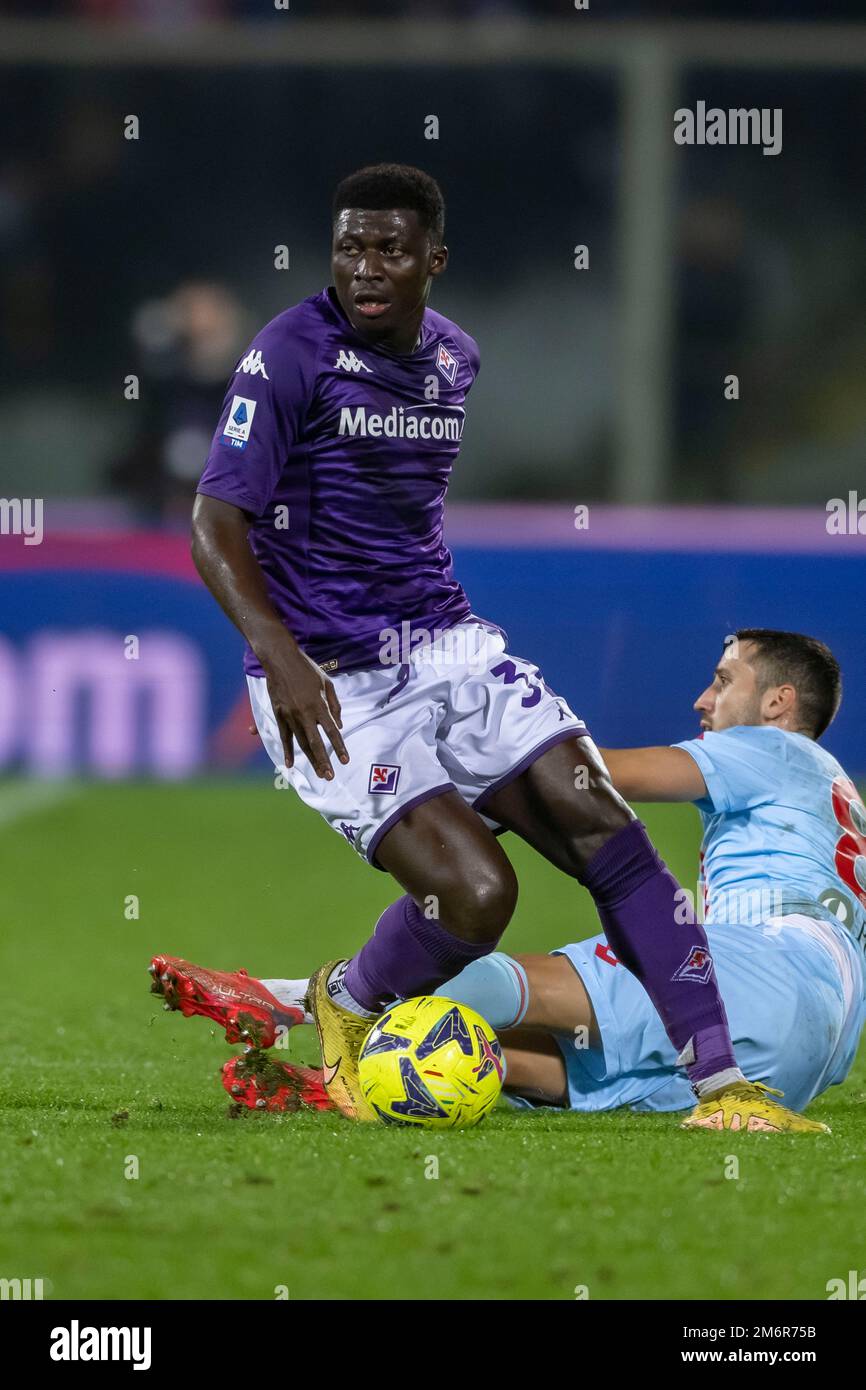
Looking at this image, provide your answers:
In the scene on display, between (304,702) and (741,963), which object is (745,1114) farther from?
(304,702)

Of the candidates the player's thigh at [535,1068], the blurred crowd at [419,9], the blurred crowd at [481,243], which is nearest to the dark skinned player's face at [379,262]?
the player's thigh at [535,1068]

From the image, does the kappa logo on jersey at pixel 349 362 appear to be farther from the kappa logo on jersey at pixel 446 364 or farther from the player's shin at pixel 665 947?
the player's shin at pixel 665 947

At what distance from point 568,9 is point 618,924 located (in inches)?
456

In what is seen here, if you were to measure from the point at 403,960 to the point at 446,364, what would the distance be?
1319 mm

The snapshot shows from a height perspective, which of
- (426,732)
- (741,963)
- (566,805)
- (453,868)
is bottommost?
(741,963)

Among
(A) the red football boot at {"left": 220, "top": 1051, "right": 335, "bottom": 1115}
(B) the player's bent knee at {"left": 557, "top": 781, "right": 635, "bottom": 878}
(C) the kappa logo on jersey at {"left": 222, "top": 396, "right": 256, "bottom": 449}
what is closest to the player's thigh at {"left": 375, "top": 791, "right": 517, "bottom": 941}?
(B) the player's bent knee at {"left": 557, "top": 781, "right": 635, "bottom": 878}

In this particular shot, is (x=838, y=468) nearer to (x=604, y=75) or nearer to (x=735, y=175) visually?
(x=735, y=175)

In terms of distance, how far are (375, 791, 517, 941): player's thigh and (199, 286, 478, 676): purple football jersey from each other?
17.1 inches

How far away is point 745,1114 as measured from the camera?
12.9 ft

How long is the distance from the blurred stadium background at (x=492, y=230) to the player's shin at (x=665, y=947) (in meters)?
7.21

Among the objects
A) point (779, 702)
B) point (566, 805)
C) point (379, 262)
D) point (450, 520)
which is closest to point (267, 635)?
point (566, 805)

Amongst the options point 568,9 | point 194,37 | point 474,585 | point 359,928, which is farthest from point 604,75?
point 359,928

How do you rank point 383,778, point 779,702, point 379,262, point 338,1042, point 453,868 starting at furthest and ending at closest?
point 779,702 → point 338,1042 → point 379,262 → point 383,778 → point 453,868

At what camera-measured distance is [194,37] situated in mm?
13531
